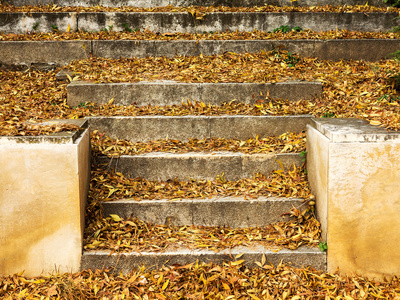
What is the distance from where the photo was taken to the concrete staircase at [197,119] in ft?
8.98

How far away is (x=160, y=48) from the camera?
196 inches

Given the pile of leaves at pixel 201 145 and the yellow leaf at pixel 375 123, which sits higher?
the yellow leaf at pixel 375 123

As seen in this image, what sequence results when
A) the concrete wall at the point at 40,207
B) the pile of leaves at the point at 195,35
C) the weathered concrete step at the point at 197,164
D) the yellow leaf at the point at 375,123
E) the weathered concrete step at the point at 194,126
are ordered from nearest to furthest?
the concrete wall at the point at 40,207 → the yellow leaf at the point at 375,123 → the weathered concrete step at the point at 197,164 → the weathered concrete step at the point at 194,126 → the pile of leaves at the point at 195,35

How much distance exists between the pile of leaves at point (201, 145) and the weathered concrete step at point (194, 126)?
68 millimetres

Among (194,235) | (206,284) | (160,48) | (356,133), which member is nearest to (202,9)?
(160,48)

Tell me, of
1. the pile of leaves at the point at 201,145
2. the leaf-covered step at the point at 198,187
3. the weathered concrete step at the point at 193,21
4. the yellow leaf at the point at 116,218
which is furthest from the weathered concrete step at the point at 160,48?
the yellow leaf at the point at 116,218

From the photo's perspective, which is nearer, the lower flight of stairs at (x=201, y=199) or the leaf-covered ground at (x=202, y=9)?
the lower flight of stairs at (x=201, y=199)

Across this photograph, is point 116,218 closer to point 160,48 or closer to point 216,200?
point 216,200

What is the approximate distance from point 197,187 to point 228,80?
1.49 metres

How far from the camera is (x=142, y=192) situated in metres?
3.11

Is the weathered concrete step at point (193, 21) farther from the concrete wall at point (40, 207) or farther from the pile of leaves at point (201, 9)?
the concrete wall at point (40, 207)

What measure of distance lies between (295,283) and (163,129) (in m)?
1.89

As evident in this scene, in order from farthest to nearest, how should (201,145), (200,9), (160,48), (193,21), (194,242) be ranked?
(200,9)
(193,21)
(160,48)
(201,145)
(194,242)

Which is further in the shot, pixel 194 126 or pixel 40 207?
pixel 194 126
